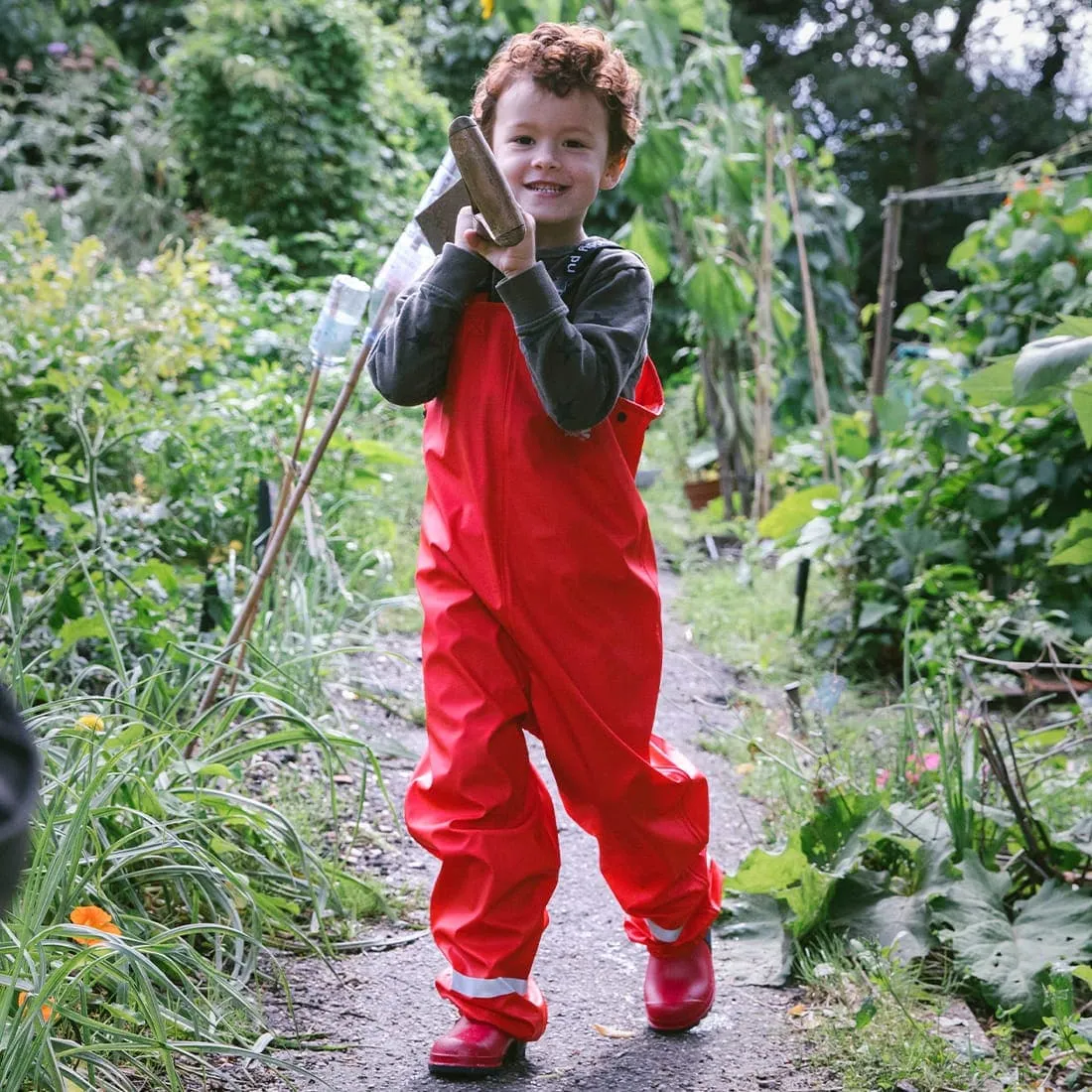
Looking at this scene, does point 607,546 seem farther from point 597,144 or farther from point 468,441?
point 597,144

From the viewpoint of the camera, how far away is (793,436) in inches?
284

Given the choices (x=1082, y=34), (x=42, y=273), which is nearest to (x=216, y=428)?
(x=42, y=273)

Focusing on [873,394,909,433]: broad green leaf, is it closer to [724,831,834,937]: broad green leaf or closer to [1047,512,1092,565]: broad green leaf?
[1047,512,1092,565]: broad green leaf

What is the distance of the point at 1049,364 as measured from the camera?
2359 mm

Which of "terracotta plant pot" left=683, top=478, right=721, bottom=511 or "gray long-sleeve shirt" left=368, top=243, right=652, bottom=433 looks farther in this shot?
"terracotta plant pot" left=683, top=478, right=721, bottom=511

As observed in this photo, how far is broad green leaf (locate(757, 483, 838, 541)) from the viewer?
194 inches

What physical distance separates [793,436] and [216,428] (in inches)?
144

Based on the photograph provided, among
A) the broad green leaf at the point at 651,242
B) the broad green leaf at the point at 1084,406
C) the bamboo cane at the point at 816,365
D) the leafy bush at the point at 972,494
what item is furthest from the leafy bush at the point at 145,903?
the broad green leaf at the point at 651,242

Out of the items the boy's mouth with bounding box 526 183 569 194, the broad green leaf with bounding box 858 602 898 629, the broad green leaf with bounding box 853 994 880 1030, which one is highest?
the boy's mouth with bounding box 526 183 569 194

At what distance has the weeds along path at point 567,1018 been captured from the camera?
204cm

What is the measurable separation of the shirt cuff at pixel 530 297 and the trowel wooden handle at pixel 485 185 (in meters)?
0.05

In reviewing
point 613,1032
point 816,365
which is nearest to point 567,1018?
point 613,1032

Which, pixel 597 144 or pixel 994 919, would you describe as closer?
pixel 597 144

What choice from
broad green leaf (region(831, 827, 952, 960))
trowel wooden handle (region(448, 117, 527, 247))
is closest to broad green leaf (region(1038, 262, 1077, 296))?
broad green leaf (region(831, 827, 952, 960))
